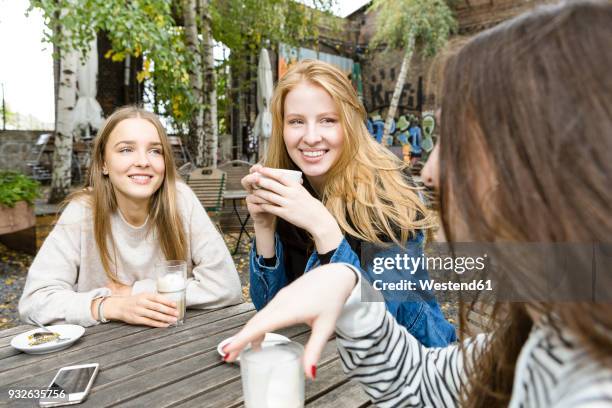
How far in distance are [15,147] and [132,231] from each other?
10125 millimetres

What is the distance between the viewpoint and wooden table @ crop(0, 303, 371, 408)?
1.12 meters

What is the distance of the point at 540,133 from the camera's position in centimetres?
55

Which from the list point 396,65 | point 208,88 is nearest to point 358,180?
point 208,88

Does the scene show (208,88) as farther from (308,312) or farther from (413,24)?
(413,24)

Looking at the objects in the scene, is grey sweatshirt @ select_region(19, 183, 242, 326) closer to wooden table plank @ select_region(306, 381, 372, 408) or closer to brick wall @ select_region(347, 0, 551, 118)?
wooden table plank @ select_region(306, 381, 372, 408)

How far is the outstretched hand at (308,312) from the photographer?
68 centimetres

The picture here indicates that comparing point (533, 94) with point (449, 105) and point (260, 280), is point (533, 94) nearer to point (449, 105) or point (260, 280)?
point (449, 105)

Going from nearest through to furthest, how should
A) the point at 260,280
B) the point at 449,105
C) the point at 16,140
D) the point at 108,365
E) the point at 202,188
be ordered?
the point at 449,105, the point at 108,365, the point at 260,280, the point at 202,188, the point at 16,140

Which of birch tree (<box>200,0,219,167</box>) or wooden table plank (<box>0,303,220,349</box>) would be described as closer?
wooden table plank (<box>0,303,220,349</box>)

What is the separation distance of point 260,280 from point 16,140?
10771 millimetres

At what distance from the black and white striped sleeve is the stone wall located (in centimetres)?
1122

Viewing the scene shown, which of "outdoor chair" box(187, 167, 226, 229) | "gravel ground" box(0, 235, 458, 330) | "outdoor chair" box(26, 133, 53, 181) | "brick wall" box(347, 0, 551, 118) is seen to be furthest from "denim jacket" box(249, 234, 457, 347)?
"brick wall" box(347, 0, 551, 118)

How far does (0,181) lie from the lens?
16.4 feet

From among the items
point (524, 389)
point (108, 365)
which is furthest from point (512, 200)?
point (108, 365)
